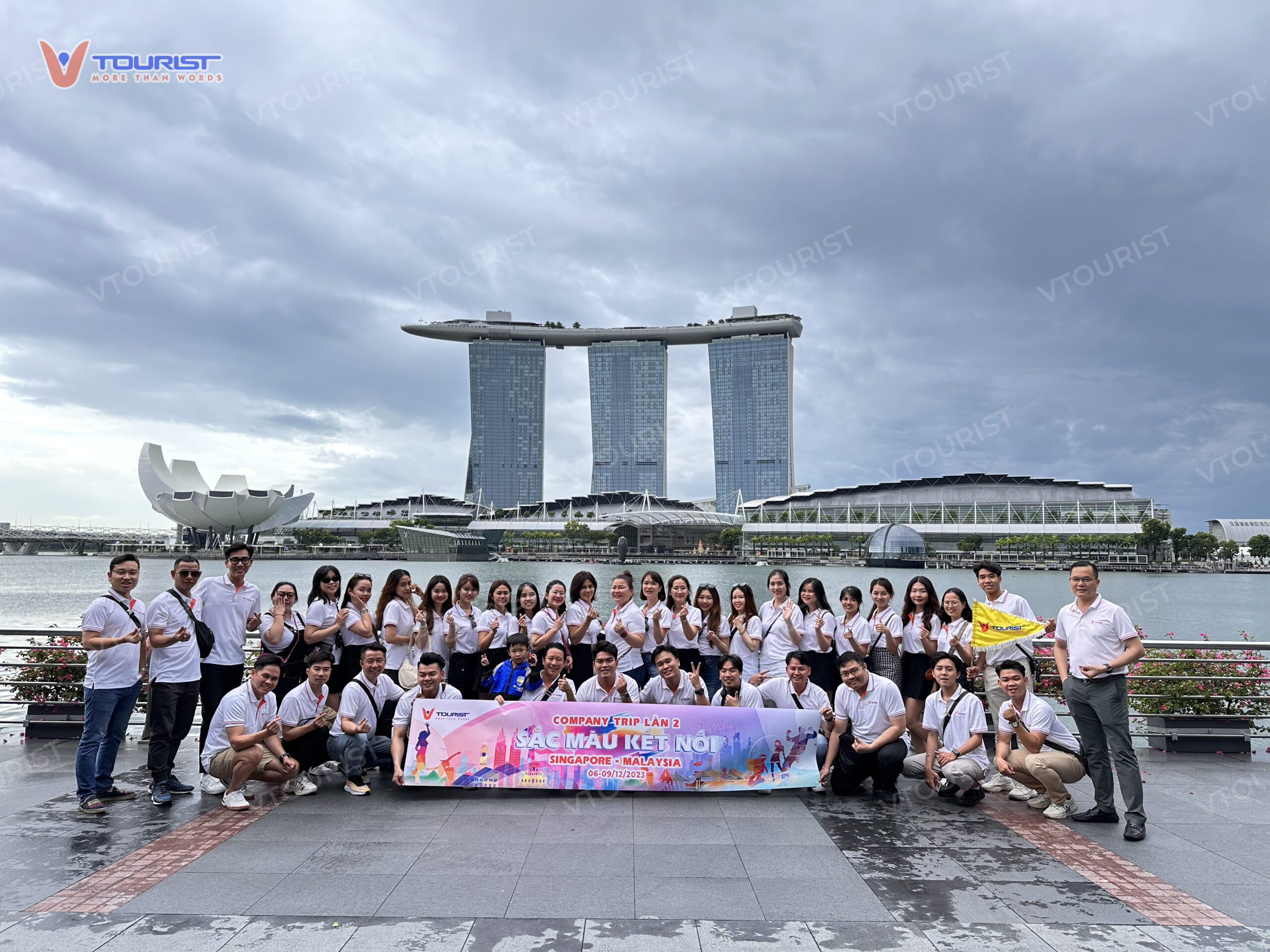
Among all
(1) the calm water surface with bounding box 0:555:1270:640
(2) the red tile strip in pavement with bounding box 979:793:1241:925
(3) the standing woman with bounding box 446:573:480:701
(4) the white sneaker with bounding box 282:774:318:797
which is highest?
(3) the standing woman with bounding box 446:573:480:701

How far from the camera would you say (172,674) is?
20.6ft

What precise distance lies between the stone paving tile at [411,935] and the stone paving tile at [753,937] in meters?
1.26

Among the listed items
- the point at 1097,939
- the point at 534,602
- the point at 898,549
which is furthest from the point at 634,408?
the point at 1097,939

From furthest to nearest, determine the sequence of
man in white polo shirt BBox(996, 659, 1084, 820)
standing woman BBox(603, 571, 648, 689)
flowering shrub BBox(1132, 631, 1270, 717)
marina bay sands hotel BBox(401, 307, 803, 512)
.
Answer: marina bay sands hotel BBox(401, 307, 803, 512) → flowering shrub BBox(1132, 631, 1270, 717) → standing woman BBox(603, 571, 648, 689) → man in white polo shirt BBox(996, 659, 1084, 820)

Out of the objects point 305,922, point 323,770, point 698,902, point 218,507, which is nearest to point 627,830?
point 698,902

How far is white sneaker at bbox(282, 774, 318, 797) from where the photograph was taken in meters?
6.25

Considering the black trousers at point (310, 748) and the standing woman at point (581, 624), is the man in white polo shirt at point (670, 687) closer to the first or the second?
the standing woman at point (581, 624)

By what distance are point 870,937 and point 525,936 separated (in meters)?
1.80

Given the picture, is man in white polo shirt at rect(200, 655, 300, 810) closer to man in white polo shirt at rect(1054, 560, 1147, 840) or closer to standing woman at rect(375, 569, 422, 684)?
standing woman at rect(375, 569, 422, 684)

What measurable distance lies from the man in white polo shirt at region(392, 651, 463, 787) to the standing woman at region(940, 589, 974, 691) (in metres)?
4.63

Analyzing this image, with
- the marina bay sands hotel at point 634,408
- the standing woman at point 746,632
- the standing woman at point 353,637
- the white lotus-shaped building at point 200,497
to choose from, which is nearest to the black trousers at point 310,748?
the standing woman at point 353,637

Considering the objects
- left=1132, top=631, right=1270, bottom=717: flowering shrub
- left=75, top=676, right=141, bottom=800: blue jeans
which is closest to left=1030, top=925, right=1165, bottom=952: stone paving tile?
left=1132, top=631, right=1270, bottom=717: flowering shrub

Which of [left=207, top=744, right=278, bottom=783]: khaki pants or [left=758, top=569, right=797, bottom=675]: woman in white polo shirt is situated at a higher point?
[left=758, top=569, right=797, bottom=675]: woman in white polo shirt

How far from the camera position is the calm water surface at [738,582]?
104 feet
